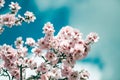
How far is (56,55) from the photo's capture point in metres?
14.0

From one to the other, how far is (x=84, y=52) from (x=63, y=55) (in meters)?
0.92

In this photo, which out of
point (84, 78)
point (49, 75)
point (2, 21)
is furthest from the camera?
point (2, 21)

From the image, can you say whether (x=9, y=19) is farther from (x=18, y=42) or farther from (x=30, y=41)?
(x=30, y=41)

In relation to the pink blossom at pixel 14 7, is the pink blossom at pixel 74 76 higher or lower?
lower

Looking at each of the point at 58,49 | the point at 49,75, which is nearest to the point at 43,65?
the point at 49,75

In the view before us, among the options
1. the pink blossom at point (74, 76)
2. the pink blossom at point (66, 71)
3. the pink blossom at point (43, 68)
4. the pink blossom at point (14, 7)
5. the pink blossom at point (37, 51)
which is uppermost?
the pink blossom at point (14, 7)

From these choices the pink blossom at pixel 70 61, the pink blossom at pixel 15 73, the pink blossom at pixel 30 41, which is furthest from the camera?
the pink blossom at pixel 30 41

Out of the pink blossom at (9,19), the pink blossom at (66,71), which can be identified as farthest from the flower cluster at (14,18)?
the pink blossom at (66,71)

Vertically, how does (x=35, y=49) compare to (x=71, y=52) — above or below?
above

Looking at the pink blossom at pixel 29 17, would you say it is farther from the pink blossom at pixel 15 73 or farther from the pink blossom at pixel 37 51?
the pink blossom at pixel 15 73

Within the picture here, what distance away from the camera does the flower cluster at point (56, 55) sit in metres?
13.1

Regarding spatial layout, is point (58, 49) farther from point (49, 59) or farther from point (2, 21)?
point (2, 21)

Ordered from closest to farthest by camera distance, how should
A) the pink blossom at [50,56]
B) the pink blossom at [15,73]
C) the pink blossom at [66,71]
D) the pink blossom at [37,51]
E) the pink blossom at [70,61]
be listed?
the pink blossom at [70,61] < the pink blossom at [66,71] < the pink blossom at [50,56] < the pink blossom at [15,73] < the pink blossom at [37,51]

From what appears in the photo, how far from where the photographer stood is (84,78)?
14.0 meters
